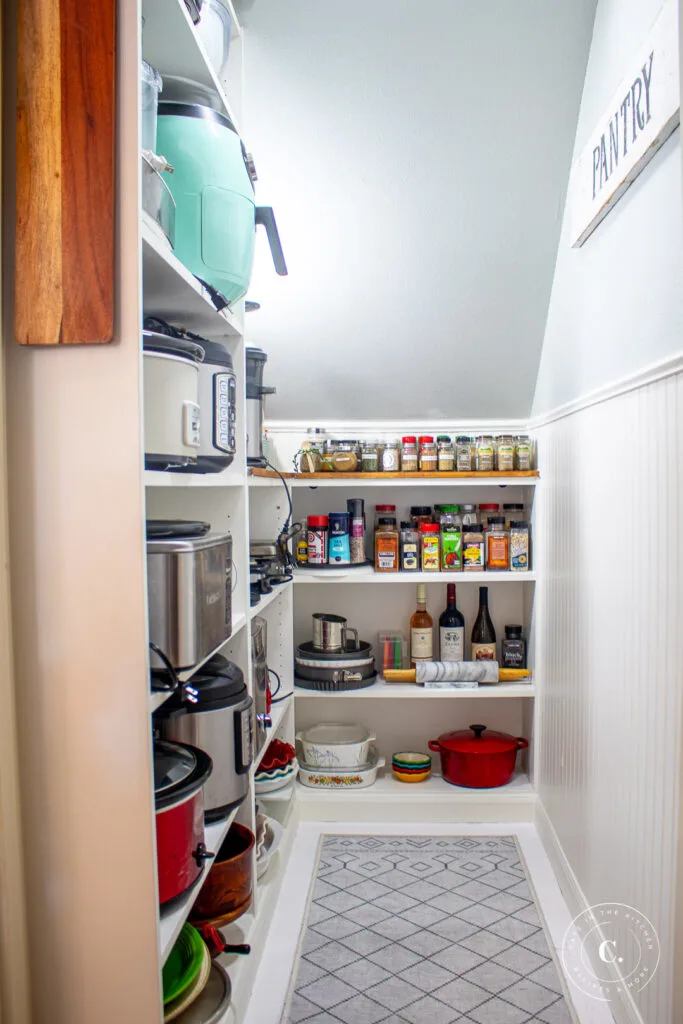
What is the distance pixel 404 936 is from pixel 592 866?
1.72 ft

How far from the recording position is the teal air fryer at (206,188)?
1.35 metres

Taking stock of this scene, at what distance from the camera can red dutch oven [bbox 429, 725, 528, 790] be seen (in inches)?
110

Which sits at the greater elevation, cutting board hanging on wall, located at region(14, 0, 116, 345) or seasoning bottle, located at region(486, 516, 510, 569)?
cutting board hanging on wall, located at region(14, 0, 116, 345)

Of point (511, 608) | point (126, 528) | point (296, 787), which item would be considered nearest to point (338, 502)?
point (511, 608)

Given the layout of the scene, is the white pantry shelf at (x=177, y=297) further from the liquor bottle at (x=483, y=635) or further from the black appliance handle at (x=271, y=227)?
the liquor bottle at (x=483, y=635)

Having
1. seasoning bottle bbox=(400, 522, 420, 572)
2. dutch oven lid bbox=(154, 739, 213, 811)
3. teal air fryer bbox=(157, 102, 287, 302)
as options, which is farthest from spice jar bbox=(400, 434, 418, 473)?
dutch oven lid bbox=(154, 739, 213, 811)

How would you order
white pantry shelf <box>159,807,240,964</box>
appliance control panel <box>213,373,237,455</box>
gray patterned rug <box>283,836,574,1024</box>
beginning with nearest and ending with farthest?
white pantry shelf <box>159,807,240,964</box>
appliance control panel <box>213,373,237,455</box>
gray patterned rug <box>283,836,574,1024</box>

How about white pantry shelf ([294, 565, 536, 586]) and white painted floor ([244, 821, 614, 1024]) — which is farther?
white pantry shelf ([294, 565, 536, 586])

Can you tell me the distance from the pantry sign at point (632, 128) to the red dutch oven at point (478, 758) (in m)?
1.70

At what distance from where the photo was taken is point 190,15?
1413mm

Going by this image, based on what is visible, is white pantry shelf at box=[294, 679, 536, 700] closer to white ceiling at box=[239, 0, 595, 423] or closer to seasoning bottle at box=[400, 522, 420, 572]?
seasoning bottle at box=[400, 522, 420, 572]

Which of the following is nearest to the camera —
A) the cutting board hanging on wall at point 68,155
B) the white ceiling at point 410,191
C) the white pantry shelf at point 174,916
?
the cutting board hanging on wall at point 68,155

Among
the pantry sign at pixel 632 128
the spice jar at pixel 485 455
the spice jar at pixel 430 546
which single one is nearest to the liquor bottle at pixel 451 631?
the spice jar at pixel 430 546

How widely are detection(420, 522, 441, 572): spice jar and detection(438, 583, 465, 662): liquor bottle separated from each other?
0.52ft
